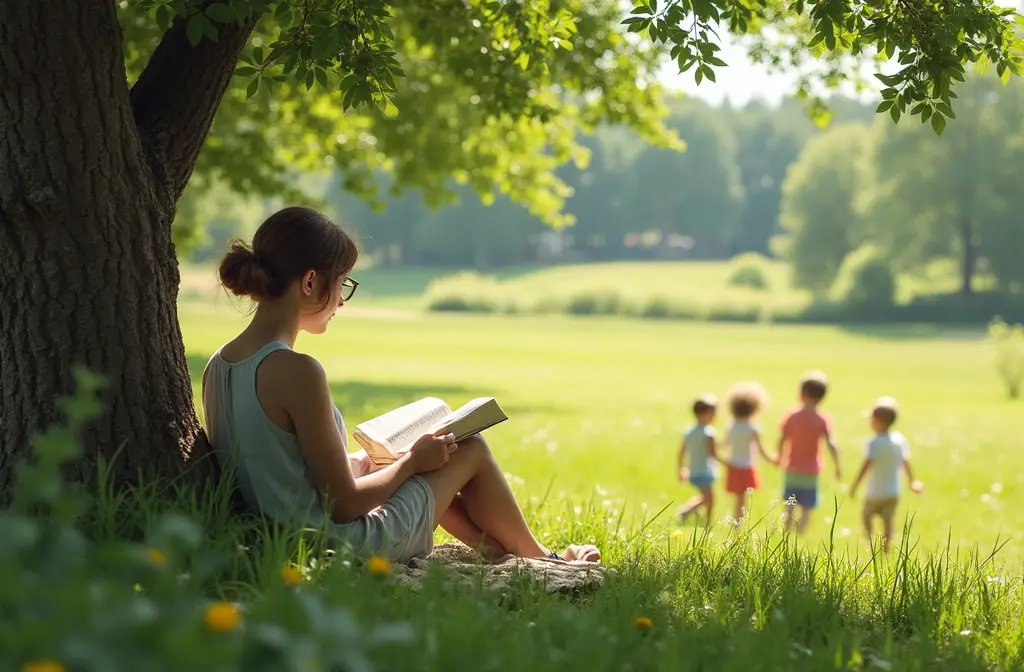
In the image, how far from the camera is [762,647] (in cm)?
301

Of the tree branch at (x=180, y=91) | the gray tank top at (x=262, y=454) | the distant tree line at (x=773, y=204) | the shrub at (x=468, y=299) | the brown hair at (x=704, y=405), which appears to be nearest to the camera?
the gray tank top at (x=262, y=454)

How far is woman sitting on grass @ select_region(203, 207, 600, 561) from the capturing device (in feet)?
13.0

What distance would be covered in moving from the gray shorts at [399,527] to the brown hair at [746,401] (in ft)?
18.5

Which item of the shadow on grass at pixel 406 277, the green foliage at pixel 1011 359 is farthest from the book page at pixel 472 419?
the shadow on grass at pixel 406 277

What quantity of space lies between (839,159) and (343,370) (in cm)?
6908

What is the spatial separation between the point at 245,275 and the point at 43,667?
103 inches

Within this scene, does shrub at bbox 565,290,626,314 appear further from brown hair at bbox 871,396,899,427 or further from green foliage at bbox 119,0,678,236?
brown hair at bbox 871,396,899,427

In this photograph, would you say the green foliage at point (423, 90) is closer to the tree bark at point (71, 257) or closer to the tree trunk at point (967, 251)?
the tree bark at point (71, 257)

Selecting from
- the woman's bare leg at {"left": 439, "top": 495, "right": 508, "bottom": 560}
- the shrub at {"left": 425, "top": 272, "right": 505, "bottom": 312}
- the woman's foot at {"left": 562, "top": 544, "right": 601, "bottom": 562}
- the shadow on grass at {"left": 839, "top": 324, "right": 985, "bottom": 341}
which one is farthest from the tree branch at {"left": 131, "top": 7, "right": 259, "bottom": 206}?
the shrub at {"left": 425, "top": 272, "right": 505, "bottom": 312}

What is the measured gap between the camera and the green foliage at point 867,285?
5844 cm

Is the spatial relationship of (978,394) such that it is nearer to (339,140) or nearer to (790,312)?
(339,140)

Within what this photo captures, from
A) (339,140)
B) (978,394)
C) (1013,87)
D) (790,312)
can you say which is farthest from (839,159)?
(339,140)

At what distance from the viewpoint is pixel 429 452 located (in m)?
4.25

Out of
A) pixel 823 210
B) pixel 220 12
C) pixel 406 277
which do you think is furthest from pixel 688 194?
pixel 220 12
